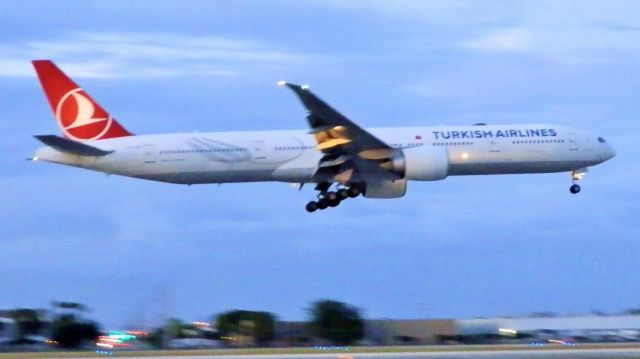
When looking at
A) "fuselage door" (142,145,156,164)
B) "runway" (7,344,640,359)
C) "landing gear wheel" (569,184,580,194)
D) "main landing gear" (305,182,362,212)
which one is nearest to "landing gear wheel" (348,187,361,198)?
"main landing gear" (305,182,362,212)

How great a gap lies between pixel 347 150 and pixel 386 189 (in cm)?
318

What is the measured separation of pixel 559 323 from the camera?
9394cm

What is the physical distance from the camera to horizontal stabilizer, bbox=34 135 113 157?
2288 inches

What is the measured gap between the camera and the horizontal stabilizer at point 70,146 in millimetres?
58125

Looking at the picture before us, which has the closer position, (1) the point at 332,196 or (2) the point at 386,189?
(2) the point at 386,189

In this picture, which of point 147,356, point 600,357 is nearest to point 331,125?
point 147,356

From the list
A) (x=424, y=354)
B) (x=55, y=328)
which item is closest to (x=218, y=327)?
(x=55, y=328)

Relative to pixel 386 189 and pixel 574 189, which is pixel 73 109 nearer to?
pixel 386 189

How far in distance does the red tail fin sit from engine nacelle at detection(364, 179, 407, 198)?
1152 centimetres

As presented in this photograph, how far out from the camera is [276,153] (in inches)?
2395

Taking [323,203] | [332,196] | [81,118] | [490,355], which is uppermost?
[81,118]

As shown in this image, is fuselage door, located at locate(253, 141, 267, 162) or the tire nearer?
fuselage door, located at locate(253, 141, 267, 162)

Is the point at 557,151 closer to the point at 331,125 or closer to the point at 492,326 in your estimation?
the point at 331,125

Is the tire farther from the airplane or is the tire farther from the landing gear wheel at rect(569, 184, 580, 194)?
the landing gear wheel at rect(569, 184, 580, 194)
